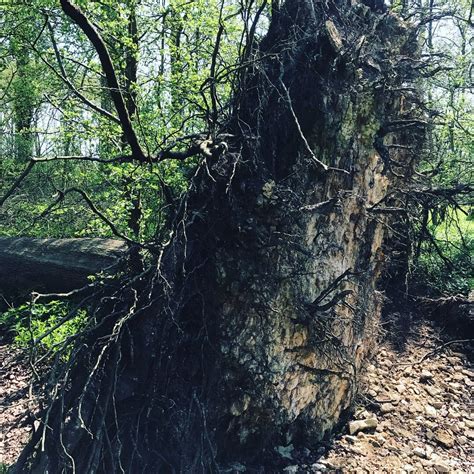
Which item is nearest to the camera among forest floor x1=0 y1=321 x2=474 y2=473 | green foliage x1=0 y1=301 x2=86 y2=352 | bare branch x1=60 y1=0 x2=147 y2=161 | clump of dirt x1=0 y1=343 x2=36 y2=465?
bare branch x1=60 y1=0 x2=147 y2=161

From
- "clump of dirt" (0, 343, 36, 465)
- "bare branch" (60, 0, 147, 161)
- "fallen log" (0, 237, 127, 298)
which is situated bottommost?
"clump of dirt" (0, 343, 36, 465)

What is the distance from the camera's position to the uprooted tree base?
3014 mm

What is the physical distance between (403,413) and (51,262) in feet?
15.7

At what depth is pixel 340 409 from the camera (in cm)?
393

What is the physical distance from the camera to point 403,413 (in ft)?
14.0

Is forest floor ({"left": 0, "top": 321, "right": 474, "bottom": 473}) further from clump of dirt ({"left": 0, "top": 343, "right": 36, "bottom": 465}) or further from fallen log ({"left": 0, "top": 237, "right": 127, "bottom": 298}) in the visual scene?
fallen log ({"left": 0, "top": 237, "right": 127, "bottom": 298})

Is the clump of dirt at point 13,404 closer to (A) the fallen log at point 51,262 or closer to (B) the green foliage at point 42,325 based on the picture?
(B) the green foliage at point 42,325

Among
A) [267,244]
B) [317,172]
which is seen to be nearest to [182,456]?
[267,244]

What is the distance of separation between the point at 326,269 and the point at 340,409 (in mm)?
1335

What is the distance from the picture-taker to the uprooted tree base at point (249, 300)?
3.01 metres

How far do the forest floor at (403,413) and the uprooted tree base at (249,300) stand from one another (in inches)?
12.8

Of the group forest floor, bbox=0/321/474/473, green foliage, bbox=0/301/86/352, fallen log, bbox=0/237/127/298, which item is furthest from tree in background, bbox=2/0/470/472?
fallen log, bbox=0/237/127/298

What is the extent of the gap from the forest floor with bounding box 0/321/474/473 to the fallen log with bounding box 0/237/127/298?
1094mm

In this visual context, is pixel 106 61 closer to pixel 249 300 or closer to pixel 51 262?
pixel 249 300
